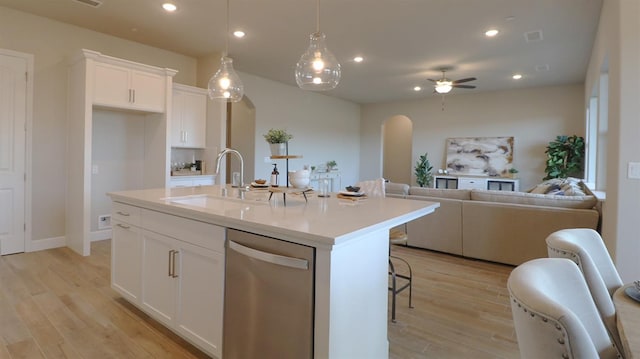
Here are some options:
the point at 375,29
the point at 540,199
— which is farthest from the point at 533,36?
the point at 540,199

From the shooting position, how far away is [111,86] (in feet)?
14.1

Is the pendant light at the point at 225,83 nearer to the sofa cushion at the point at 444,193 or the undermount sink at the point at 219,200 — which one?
the undermount sink at the point at 219,200

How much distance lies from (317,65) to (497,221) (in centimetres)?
285

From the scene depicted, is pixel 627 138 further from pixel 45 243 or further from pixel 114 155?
pixel 45 243

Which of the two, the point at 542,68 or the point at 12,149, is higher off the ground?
the point at 542,68

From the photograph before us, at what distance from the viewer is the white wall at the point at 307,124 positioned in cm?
712

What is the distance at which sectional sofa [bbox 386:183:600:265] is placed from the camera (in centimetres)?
372

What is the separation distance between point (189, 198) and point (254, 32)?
118 inches

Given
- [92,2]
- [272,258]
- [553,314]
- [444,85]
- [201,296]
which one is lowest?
[201,296]

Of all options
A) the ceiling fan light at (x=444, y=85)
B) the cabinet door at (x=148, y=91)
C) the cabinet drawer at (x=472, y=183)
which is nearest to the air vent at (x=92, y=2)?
the cabinet door at (x=148, y=91)

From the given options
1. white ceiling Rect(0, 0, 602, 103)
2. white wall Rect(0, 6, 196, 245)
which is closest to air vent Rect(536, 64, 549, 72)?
white ceiling Rect(0, 0, 602, 103)

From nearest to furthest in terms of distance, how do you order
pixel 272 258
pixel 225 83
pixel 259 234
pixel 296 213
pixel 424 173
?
pixel 272 258, pixel 259 234, pixel 296 213, pixel 225 83, pixel 424 173

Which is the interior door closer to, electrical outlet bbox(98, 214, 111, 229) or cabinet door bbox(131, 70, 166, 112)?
electrical outlet bbox(98, 214, 111, 229)

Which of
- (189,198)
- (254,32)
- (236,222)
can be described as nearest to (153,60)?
(254,32)
